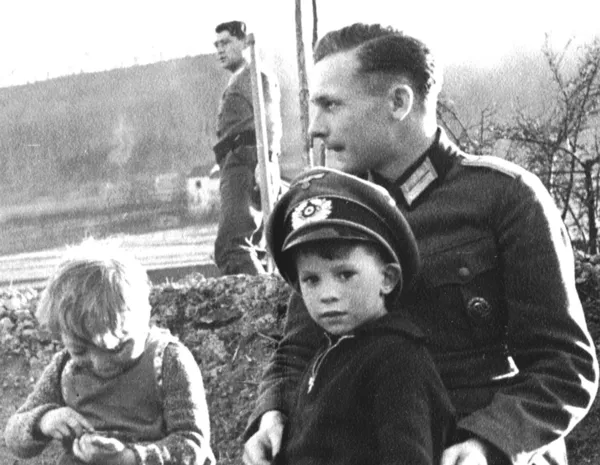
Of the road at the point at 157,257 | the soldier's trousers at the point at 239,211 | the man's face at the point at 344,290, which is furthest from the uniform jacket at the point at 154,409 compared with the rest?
the road at the point at 157,257

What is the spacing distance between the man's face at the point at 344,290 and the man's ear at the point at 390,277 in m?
0.03

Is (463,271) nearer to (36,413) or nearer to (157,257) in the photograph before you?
(36,413)

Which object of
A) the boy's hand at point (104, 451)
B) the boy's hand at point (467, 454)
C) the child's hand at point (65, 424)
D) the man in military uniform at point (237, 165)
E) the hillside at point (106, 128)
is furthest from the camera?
the hillside at point (106, 128)

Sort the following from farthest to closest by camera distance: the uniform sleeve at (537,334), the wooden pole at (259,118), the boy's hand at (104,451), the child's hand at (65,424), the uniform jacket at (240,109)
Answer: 1. the uniform jacket at (240,109)
2. the wooden pole at (259,118)
3. the child's hand at (65,424)
4. the boy's hand at (104,451)
5. the uniform sleeve at (537,334)

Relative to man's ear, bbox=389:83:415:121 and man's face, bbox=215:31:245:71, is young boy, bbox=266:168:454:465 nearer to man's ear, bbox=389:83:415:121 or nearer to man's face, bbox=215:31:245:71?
man's ear, bbox=389:83:415:121

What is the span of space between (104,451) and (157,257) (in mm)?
9839

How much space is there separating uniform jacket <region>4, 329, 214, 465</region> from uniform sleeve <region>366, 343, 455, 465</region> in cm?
104

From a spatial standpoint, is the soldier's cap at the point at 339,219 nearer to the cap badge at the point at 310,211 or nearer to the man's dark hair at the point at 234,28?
the cap badge at the point at 310,211

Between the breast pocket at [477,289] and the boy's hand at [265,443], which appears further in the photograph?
the breast pocket at [477,289]

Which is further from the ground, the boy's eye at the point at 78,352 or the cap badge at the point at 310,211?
the cap badge at the point at 310,211

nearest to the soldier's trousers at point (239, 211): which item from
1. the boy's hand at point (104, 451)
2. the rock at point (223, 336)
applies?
the rock at point (223, 336)

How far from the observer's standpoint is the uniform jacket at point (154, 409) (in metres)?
3.20

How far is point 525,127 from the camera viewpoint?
13.4 metres

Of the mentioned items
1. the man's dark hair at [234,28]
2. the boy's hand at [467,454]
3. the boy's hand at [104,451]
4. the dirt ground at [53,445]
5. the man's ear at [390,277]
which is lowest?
the dirt ground at [53,445]
